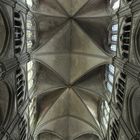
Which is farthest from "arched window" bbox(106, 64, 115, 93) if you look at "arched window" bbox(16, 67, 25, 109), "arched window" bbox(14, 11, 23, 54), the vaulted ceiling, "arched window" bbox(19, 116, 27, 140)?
"arched window" bbox(14, 11, 23, 54)

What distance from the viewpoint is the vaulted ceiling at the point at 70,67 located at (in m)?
Result: 21.6

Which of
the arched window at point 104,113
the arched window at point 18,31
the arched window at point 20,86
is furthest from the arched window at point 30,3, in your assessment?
the arched window at point 104,113

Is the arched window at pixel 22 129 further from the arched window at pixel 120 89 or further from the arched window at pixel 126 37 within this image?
the arched window at pixel 126 37

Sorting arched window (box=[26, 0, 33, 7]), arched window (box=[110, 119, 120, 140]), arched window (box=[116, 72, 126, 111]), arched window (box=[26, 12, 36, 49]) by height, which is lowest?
arched window (box=[110, 119, 120, 140])

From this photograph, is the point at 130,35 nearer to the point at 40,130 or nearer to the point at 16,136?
the point at 16,136

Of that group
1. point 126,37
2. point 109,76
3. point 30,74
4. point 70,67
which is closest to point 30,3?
point 30,74

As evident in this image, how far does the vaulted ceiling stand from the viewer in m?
21.6

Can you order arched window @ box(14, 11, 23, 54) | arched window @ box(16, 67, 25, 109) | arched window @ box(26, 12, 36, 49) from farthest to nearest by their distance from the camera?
arched window @ box(26, 12, 36, 49), arched window @ box(16, 67, 25, 109), arched window @ box(14, 11, 23, 54)

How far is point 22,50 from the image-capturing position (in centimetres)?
1645

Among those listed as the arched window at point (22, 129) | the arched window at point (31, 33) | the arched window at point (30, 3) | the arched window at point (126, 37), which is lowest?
the arched window at point (22, 129)

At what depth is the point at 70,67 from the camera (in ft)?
77.9

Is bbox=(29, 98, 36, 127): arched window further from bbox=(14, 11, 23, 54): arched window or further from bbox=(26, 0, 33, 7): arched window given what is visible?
bbox=(26, 0, 33, 7): arched window

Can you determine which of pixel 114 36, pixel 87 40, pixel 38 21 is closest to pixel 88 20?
pixel 87 40

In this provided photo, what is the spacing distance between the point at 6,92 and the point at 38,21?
31.1 ft
